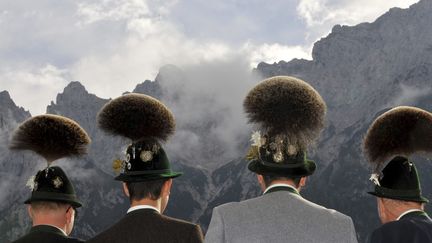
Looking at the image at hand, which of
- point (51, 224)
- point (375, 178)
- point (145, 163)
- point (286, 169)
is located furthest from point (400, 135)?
point (51, 224)

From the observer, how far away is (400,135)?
10.1 m

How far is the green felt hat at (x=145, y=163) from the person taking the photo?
8.62 m

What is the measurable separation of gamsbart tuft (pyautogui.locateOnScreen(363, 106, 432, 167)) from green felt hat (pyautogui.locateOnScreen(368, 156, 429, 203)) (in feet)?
1.00

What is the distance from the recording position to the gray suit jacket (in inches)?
298

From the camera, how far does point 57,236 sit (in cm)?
877

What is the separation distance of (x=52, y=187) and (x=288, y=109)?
4.24m

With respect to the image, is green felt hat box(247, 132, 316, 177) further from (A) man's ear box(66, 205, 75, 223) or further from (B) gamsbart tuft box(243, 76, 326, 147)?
(A) man's ear box(66, 205, 75, 223)

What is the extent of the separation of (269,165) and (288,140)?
61cm

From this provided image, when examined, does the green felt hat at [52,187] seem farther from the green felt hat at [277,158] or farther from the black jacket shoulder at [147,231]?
the green felt hat at [277,158]

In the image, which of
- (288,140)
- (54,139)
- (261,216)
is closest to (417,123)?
(288,140)

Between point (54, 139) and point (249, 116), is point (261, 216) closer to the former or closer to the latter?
point (249, 116)

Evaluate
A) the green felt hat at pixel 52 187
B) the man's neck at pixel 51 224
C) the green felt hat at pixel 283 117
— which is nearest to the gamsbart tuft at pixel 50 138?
the green felt hat at pixel 52 187

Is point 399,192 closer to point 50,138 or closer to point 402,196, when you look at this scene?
point 402,196

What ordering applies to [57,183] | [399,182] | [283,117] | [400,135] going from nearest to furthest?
1. [283,117]
2. [399,182]
3. [57,183]
4. [400,135]
